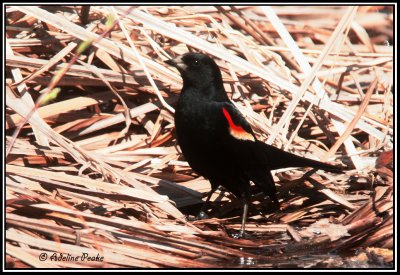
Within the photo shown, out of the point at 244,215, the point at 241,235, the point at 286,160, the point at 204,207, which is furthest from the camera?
the point at 204,207

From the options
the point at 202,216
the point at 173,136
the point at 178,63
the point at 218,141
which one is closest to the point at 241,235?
the point at 202,216

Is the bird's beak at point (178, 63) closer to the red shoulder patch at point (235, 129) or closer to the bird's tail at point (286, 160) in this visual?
the red shoulder patch at point (235, 129)

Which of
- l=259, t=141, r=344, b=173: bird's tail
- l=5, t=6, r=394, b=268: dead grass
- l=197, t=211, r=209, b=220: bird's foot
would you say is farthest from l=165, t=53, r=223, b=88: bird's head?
l=197, t=211, r=209, b=220: bird's foot

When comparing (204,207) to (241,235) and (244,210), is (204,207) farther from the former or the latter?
(241,235)

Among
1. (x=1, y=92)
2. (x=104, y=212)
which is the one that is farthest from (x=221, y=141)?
(x=1, y=92)

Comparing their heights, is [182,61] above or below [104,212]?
above

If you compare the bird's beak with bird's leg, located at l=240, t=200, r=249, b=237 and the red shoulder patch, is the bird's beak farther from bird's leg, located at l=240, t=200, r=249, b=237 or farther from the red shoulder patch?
bird's leg, located at l=240, t=200, r=249, b=237

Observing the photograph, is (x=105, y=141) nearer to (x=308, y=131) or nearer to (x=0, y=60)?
(x=0, y=60)
